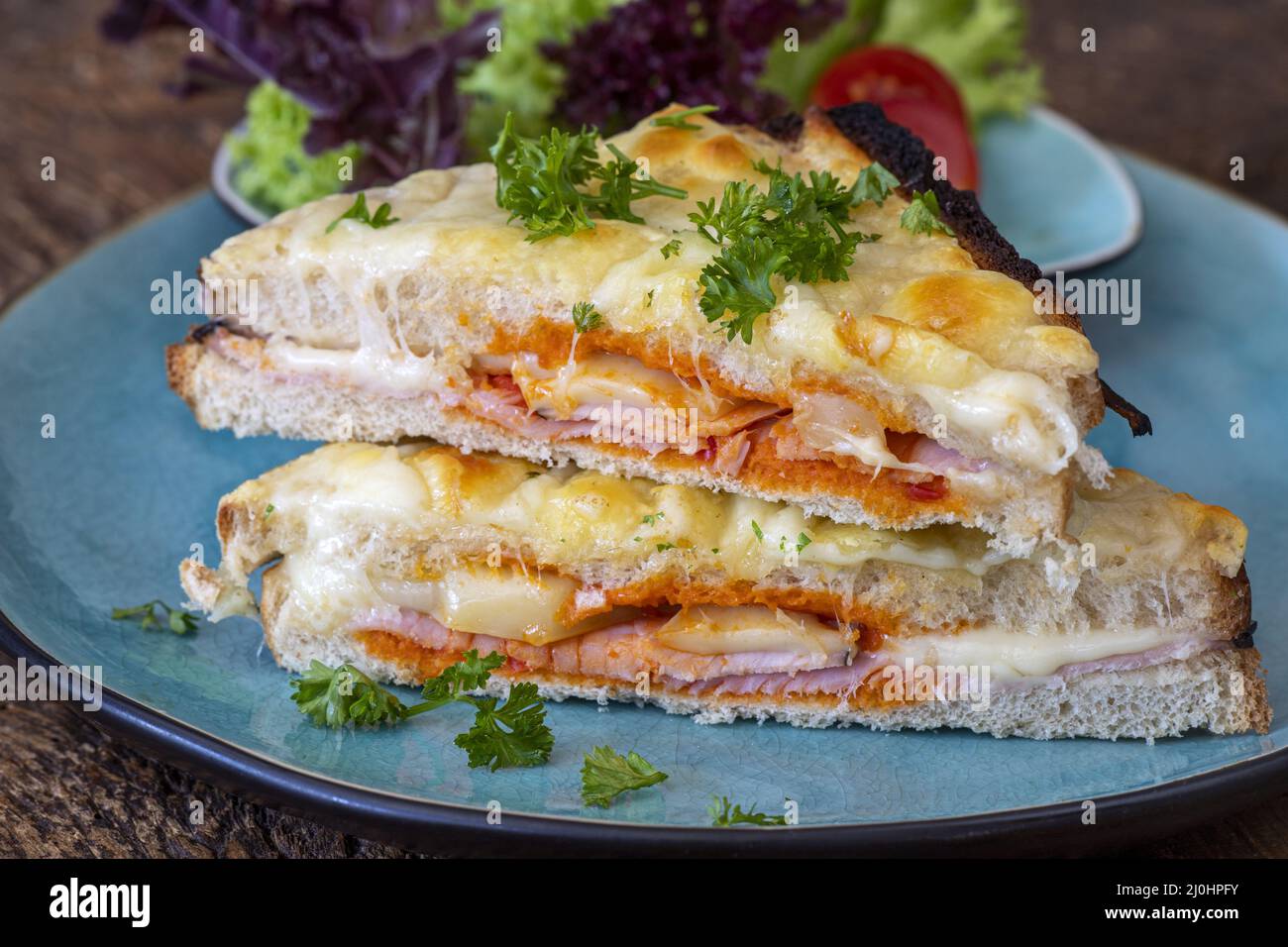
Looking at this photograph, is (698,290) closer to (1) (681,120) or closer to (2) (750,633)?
(2) (750,633)

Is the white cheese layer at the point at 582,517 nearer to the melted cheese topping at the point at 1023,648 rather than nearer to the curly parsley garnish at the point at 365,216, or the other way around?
the melted cheese topping at the point at 1023,648

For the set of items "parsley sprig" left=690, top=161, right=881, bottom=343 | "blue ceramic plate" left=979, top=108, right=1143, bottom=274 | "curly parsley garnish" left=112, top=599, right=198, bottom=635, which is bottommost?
"curly parsley garnish" left=112, top=599, right=198, bottom=635

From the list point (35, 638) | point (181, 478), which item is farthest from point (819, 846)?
point (181, 478)

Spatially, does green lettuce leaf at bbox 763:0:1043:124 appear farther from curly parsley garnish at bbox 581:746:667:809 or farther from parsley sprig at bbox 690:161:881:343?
curly parsley garnish at bbox 581:746:667:809

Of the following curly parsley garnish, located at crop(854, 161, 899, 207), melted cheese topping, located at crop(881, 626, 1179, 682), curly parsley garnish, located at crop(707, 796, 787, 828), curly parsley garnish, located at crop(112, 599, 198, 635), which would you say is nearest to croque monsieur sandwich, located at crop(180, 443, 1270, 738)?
melted cheese topping, located at crop(881, 626, 1179, 682)

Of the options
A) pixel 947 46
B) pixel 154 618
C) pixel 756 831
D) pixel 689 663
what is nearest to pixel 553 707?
pixel 689 663
